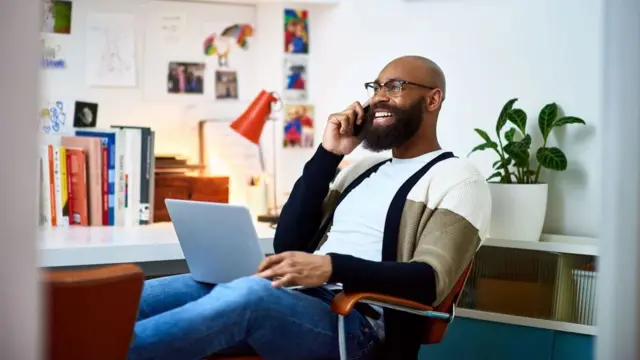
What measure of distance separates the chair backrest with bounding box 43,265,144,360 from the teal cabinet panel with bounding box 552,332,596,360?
5.15 feet

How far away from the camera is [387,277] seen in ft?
7.00

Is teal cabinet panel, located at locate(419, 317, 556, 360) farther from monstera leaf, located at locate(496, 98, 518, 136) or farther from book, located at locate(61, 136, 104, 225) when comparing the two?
book, located at locate(61, 136, 104, 225)

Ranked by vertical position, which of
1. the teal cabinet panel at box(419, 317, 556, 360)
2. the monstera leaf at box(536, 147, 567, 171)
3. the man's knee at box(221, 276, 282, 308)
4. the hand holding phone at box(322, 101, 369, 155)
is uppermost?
the hand holding phone at box(322, 101, 369, 155)

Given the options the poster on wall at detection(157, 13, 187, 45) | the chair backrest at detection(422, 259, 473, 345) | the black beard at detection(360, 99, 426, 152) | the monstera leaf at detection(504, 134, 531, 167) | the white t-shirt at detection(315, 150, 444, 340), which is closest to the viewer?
the chair backrest at detection(422, 259, 473, 345)

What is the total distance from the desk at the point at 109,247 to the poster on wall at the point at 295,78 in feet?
2.81

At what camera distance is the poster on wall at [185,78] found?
3.63 meters

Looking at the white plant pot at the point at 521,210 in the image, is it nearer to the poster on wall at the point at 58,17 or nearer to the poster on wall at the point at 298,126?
the poster on wall at the point at 298,126

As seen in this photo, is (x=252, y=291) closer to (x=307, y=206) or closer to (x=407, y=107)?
(x=307, y=206)

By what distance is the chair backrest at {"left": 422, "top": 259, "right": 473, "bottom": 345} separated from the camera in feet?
7.48

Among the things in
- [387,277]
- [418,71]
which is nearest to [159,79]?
[418,71]

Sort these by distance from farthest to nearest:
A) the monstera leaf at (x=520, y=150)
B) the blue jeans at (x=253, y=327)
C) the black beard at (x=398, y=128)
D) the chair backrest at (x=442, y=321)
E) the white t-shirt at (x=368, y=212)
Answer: the monstera leaf at (x=520, y=150) < the black beard at (x=398, y=128) < the white t-shirt at (x=368, y=212) < the chair backrest at (x=442, y=321) < the blue jeans at (x=253, y=327)

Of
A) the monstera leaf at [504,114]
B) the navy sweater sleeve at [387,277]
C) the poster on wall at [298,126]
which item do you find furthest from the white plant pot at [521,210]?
the poster on wall at [298,126]

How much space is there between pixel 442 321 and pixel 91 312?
3.58ft
